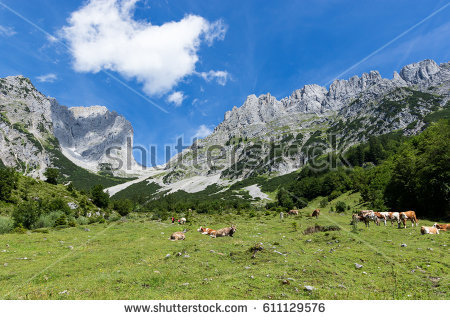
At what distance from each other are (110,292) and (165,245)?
36.4 ft

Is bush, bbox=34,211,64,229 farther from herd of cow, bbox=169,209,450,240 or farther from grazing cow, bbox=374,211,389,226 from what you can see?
grazing cow, bbox=374,211,389,226

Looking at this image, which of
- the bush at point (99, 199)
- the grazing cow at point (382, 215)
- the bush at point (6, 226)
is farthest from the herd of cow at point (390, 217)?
the bush at point (99, 199)

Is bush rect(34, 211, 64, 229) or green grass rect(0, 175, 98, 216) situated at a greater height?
green grass rect(0, 175, 98, 216)

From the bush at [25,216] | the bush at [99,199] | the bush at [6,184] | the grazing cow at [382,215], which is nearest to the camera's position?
the grazing cow at [382,215]

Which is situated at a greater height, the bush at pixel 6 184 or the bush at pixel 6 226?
the bush at pixel 6 184

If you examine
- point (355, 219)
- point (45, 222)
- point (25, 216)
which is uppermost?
point (25, 216)

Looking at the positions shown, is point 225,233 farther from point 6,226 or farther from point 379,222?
point 6,226

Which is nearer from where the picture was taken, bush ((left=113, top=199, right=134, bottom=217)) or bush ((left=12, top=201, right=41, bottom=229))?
bush ((left=12, top=201, right=41, bottom=229))

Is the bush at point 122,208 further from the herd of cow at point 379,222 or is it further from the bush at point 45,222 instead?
the herd of cow at point 379,222

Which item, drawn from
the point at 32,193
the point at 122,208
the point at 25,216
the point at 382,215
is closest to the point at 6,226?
the point at 25,216

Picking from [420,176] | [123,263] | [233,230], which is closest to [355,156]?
[420,176]

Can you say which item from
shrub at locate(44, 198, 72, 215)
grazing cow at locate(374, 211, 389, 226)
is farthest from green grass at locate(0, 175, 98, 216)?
grazing cow at locate(374, 211, 389, 226)

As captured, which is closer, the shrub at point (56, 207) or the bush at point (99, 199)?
the shrub at point (56, 207)
